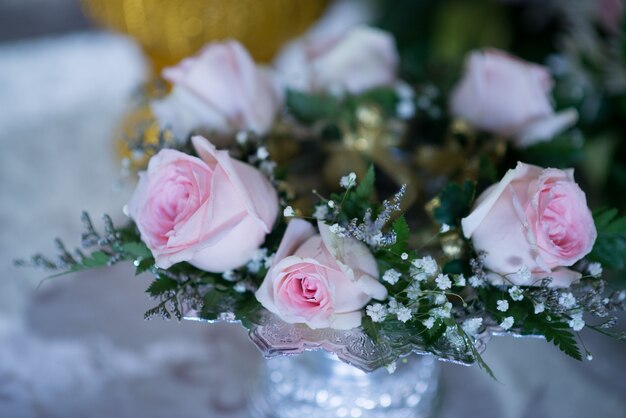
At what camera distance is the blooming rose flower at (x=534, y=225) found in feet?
1.51

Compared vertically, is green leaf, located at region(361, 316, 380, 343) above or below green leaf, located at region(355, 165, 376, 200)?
below

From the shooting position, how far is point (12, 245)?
847 millimetres

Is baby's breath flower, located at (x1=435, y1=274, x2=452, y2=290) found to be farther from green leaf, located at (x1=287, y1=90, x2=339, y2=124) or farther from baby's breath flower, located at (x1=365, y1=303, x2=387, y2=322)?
green leaf, located at (x1=287, y1=90, x2=339, y2=124)

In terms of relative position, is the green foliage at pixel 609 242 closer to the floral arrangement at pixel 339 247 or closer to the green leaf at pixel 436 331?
the floral arrangement at pixel 339 247

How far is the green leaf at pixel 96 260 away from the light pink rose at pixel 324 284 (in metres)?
0.14

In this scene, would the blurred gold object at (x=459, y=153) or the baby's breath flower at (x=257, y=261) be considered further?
the blurred gold object at (x=459, y=153)

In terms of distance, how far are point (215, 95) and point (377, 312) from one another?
289mm

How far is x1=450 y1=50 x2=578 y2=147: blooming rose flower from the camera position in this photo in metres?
0.65

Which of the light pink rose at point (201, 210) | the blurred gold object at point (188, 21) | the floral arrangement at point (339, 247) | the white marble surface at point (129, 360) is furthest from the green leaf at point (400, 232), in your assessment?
the blurred gold object at point (188, 21)

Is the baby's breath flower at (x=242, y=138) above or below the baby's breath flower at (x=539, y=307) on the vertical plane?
above

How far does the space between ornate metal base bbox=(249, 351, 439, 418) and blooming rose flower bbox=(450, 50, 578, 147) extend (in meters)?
0.27

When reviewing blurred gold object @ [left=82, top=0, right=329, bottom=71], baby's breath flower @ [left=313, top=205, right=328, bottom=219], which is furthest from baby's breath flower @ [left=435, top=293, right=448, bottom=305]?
blurred gold object @ [left=82, top=0, right=329, bottom=71]

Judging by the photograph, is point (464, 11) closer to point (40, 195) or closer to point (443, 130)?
point (443, 130)

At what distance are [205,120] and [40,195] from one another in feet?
1.43
